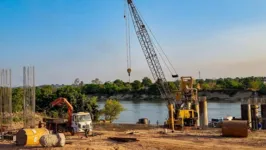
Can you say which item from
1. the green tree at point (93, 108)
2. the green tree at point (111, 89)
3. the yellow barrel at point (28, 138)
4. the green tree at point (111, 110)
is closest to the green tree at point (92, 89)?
the green tree at point (111, 89)

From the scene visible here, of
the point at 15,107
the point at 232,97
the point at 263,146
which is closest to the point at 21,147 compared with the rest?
the point at 263,146

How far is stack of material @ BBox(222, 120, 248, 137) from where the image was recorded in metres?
23.3

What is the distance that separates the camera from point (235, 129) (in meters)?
23.5

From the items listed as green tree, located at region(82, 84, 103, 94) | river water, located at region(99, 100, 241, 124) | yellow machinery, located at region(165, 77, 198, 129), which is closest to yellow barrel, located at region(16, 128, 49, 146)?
yellow machinery, located at region(165, 77, 198, 129)

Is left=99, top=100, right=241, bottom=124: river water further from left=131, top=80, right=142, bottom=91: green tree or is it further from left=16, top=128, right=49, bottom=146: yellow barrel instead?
left=131, top=80, right=142, bottom=91: green tree

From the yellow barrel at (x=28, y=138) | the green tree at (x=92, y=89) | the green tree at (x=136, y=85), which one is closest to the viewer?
the yellow barrel at (x=28, y=138)

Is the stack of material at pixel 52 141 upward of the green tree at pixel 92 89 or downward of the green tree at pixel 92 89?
downward

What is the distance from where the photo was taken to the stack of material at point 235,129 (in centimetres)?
2334

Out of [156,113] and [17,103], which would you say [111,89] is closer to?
Answer: [156,113]

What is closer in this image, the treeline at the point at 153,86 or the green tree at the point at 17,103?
the green tree at the point at 17,103

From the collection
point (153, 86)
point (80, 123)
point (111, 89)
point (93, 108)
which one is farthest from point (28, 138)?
point (111, 89)

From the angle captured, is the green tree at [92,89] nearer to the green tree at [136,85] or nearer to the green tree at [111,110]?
the green tree at [136,85]

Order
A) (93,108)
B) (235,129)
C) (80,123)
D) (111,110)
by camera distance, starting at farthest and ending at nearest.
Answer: (111,110)
(93,108)
(80,123)
(235,129)

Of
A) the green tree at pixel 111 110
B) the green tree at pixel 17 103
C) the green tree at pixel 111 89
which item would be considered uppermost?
the green tree at pixel 111 89
